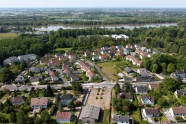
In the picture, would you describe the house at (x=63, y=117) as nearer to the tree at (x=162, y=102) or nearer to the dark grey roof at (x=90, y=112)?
the dark grey roof at (x=90, y=112)

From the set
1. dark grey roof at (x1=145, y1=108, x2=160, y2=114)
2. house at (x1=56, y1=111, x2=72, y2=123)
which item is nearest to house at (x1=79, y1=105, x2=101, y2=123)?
house at (x1=56, y1=111, x2=72, y2=123)

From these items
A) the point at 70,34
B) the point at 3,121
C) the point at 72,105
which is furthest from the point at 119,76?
the point at 70,34

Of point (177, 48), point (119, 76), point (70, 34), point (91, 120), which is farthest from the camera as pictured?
point (70, 34)

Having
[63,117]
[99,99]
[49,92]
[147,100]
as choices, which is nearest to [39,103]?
[49,92]

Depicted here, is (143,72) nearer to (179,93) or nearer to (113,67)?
(113,67)

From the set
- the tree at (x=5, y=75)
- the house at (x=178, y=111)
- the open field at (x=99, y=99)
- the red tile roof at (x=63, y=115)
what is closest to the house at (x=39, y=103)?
the red tile roof at (x=63, y=115)

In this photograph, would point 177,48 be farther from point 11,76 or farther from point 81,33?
point 11,76

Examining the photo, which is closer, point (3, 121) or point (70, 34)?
point (3, 121)
